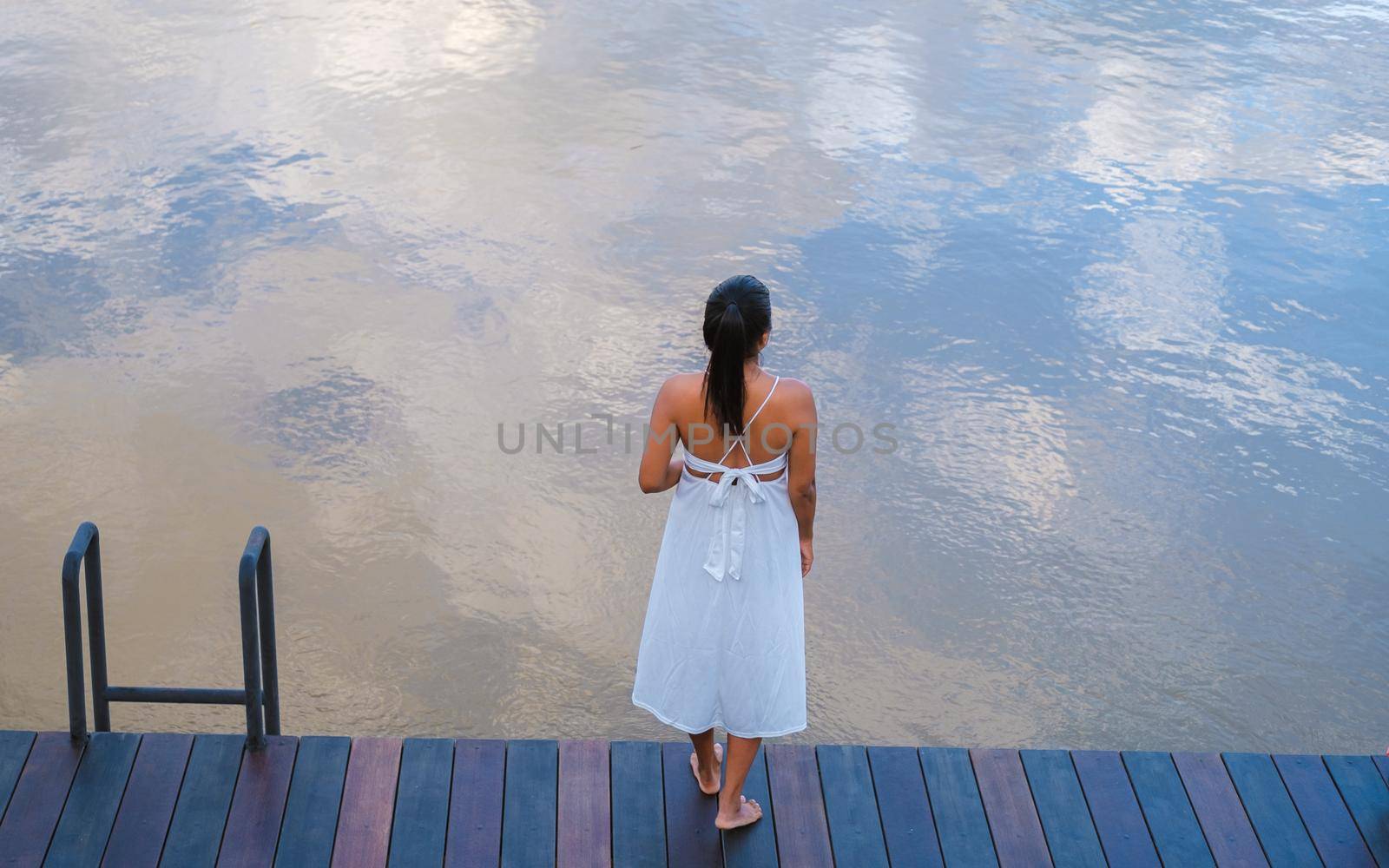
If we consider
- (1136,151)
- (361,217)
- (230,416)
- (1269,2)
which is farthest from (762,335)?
(1269,2)

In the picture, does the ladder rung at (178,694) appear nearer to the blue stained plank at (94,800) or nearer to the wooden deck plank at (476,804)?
the blue stained plank at (94,800)

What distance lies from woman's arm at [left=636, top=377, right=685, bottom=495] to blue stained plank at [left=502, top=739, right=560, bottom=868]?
832 mm

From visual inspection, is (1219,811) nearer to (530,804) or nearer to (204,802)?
(530,804)

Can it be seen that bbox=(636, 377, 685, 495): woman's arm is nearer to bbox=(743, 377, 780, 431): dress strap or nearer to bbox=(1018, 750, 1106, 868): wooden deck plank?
bbox=(743, 377, 780, 431): dress strap

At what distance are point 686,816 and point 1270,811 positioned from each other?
56.6 inches

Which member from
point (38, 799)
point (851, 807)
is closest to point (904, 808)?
point (851, 807)

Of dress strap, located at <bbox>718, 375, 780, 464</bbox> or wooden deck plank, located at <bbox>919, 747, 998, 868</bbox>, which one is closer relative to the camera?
dress strap, located at <bbox>718, 375, 780, 464</bbox>

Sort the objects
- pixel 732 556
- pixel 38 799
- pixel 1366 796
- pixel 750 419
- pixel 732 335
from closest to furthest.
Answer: pixel 732 335 < pixel 750 419 < pixel 732 556 < pixel 38 799 < pixel 1366 796

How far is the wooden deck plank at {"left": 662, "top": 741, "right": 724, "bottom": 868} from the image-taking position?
2898mm

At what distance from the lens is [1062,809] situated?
121 inches

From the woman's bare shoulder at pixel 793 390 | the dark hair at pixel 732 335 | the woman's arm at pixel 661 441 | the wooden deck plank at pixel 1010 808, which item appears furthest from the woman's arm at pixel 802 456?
the wooden deck plank at pixel 1010 808

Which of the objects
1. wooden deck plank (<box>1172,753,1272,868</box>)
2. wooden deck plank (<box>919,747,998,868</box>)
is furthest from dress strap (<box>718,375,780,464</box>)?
wooden deck plank (<box>1172,753,1272,868</box>)

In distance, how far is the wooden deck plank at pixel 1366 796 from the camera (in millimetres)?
3004

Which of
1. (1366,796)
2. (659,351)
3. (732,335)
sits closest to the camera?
(732,335)
